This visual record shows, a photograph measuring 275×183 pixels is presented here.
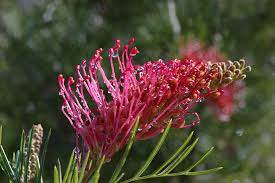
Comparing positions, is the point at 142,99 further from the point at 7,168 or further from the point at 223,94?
the point at 223,94

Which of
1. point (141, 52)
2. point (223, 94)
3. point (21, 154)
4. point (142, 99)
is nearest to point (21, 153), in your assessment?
point (21, 154)

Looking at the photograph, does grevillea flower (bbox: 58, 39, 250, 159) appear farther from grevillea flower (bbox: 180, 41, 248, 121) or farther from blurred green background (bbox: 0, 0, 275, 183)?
blurred green background (bbox: 0, 0, 275, 183)

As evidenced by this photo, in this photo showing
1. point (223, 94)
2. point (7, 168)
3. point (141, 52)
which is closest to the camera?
point (7, 168)

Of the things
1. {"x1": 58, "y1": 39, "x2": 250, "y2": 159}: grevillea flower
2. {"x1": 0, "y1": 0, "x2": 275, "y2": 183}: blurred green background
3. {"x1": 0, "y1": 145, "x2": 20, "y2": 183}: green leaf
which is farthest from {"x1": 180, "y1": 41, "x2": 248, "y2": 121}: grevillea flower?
{"x1": 0, "y1": 145, "x2": 20, "y2": 183}: green leaf

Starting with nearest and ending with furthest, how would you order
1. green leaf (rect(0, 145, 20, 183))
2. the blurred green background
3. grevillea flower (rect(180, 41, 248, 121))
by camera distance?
green leaf (rect(0, 145, 20, 183)) < grevillea flower (rect(180, 41, 248, 121)) < the blurred green background

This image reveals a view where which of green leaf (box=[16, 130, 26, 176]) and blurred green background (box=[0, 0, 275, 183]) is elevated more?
blurred green background (box=[0, 0, 275, 183])
